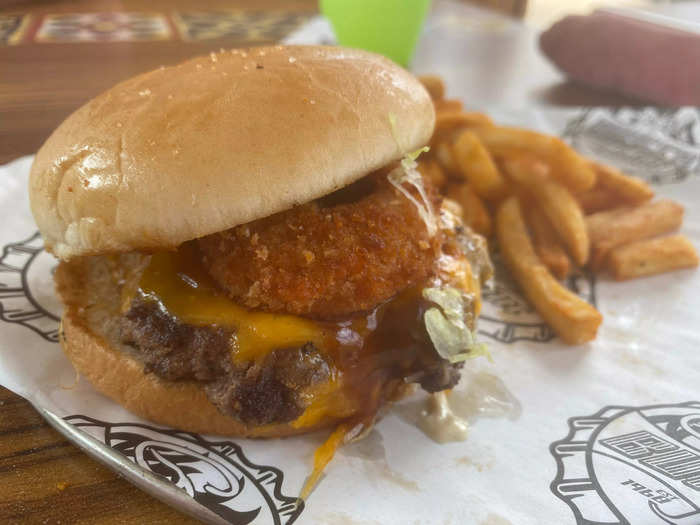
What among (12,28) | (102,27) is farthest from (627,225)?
(102,27)

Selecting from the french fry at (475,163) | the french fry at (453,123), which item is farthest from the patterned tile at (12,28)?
the french fry at (475,163)

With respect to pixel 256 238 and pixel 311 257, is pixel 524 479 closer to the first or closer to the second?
pixel 311 257

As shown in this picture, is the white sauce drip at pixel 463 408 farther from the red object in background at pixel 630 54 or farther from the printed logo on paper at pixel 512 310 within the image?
the red object in background at pixel 630 54

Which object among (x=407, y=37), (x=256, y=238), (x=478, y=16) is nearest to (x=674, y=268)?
(x=256, y=238)

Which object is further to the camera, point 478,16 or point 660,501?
point 478,16

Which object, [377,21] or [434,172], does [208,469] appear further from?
[377,21]
